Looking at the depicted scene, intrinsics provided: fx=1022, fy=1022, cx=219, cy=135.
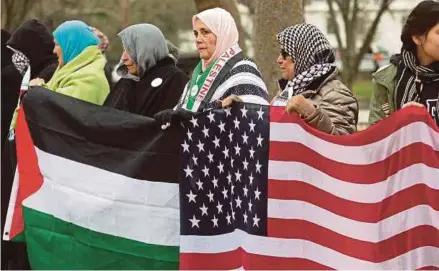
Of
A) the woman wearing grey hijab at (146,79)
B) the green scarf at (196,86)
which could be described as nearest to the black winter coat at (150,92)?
the woman wearing grey hijab at (146,79)

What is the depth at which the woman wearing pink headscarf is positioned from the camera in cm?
593

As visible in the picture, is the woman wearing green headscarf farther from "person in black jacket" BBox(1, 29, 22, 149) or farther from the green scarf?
the green scarf

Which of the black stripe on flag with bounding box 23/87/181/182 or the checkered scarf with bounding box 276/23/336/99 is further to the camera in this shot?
the black stripe on flag with bounding box 23/87/181/182

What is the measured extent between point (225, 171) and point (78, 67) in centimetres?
191

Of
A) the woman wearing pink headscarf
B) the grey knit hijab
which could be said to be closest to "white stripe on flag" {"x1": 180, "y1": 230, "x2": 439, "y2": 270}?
the woman wearing pink headscarf

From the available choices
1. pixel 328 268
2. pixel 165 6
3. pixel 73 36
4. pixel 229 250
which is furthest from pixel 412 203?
pixel 165 6

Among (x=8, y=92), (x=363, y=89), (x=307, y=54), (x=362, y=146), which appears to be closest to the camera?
(x=362, y=146)

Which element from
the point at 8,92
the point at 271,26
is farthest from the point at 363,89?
the point at 8,92

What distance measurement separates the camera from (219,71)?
20.0 ft

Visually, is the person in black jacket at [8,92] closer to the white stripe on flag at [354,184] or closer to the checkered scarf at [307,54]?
the checkered scarf at [307,54]

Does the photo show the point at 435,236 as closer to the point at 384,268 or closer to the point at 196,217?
the point at 384,268

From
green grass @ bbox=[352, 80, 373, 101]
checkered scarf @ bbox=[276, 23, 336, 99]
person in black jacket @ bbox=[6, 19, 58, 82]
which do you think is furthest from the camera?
green grass @ bbox=[352, 80, 373, 101]

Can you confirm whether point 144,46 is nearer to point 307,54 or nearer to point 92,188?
point 92,188

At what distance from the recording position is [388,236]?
504 centimetres
